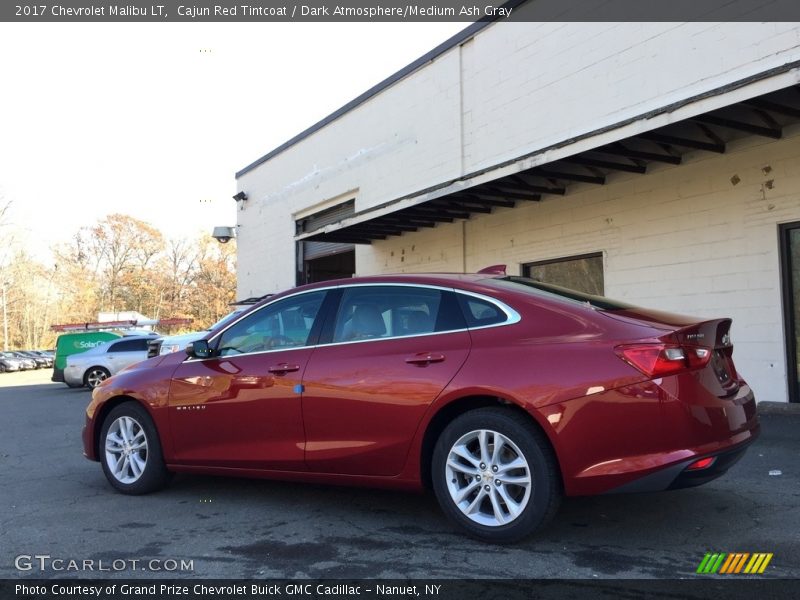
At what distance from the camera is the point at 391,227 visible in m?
14.0

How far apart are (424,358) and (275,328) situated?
4.47 ft

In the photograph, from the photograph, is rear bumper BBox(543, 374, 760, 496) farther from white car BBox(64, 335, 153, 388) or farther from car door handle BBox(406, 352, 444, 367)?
white car BBox(64, 335, 153, 388)

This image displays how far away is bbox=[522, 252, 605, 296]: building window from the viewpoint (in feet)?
34.0

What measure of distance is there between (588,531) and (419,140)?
37.4 feet

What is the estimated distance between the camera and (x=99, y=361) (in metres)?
17.1

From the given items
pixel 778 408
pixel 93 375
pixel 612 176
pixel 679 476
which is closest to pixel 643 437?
pixel 679 476

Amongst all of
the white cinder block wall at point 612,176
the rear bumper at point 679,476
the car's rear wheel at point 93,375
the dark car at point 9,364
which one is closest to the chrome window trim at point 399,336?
the rear bumper at point 679,476

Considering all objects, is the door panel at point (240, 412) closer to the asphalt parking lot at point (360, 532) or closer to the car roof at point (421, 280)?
the asphalt parking lot at point (360, 532)

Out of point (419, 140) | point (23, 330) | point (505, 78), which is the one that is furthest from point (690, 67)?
point (23, 330)

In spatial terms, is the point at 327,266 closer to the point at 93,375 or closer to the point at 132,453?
the point at 93,375

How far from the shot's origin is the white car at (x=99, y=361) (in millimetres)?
17062

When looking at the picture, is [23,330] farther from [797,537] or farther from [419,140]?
[797,537]

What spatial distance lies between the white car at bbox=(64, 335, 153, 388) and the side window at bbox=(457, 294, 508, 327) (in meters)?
14.7

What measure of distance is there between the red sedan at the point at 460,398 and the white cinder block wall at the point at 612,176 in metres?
4.83
